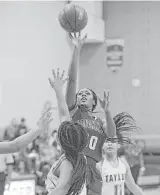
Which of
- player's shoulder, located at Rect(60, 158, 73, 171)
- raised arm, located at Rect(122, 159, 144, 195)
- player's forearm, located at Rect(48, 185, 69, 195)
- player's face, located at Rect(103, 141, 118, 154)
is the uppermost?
player's shoulder, located at Rect(60, 158, 73, 171)

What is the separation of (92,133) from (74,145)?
2.37 feet

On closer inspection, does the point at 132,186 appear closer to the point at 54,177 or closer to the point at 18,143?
the point at 54,177

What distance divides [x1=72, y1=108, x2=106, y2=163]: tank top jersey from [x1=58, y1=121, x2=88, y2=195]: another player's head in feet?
2.12

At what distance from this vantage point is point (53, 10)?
12.4m

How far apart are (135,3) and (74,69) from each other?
983cm

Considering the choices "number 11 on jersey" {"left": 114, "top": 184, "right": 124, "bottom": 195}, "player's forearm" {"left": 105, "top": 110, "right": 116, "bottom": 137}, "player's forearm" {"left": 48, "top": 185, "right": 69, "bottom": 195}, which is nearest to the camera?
"player's forearm" {"left": 48, "top": 185, "right": 69, "bottom": 195}

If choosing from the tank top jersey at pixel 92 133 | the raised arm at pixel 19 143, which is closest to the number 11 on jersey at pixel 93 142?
the tank top jersey at pixel 92 133

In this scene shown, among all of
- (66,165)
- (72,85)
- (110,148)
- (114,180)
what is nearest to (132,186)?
(114,180)

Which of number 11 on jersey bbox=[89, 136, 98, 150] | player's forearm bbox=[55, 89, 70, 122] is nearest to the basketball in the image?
player's forearm bbox=[55, 89, 70, 122]

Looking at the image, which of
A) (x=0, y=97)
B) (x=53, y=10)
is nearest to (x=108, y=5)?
(x=53, y=10)

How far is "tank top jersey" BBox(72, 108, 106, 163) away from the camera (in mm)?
3574

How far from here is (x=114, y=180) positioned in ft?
13.6

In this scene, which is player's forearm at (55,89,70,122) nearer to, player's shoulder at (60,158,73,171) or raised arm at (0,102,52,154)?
player's shoulder at (60,158,73,171)

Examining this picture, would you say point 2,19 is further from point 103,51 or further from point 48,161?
point 48,161
